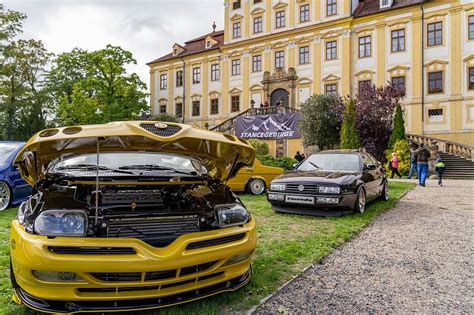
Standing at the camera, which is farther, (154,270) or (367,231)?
(367,231)

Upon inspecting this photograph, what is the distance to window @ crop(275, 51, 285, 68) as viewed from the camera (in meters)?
36.2

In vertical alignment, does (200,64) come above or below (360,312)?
above

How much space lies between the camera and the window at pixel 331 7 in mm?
33309

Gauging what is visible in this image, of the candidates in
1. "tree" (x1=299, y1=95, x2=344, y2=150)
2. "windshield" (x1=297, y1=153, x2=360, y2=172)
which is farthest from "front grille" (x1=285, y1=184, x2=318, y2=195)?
"tree" (x1=299, y1=95, x2=344, y2=150)

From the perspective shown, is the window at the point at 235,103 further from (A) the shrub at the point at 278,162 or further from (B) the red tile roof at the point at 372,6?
(A) the shrub at the point at 278,162

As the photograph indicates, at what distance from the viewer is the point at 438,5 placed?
2892 centimetres

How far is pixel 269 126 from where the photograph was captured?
30.0 meters

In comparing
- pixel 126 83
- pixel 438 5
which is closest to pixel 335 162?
pixel 438 5

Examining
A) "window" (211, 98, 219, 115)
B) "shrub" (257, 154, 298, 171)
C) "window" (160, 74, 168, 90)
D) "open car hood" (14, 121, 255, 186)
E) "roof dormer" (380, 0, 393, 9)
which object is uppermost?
"roof dormer" (380, 0, 393, 9)

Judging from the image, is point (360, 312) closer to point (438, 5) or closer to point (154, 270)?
point (154, 270)

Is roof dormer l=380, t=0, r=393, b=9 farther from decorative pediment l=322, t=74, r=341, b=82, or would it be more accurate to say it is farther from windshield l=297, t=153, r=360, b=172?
windshield l=297, t=153, r=360, b=172

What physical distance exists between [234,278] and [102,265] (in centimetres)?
125

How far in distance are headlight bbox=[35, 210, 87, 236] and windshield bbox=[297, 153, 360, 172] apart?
6.89 metres

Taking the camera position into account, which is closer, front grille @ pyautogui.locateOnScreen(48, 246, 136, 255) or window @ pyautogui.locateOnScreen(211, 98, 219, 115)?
front grille @ pyautogui.locateOnScreen(48, 246, 136, 255)
